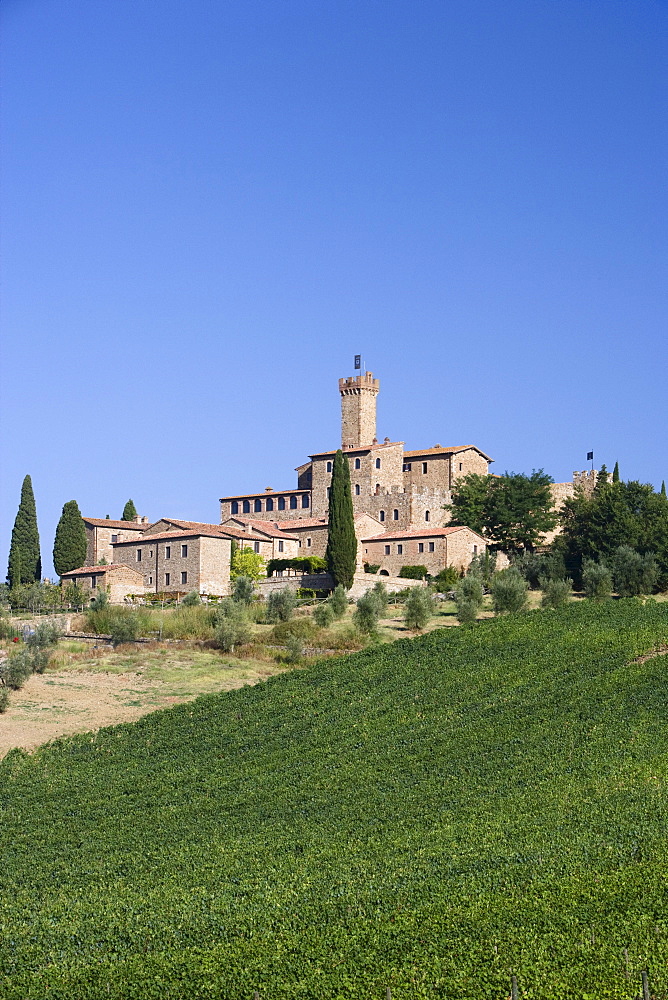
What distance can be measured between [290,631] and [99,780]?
64.3ft

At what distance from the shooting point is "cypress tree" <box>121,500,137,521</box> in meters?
86.2

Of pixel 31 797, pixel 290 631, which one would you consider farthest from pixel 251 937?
pixel 290 631

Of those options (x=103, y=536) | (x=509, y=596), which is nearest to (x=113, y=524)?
(x=103, y=536)

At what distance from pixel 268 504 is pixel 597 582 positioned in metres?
35.3

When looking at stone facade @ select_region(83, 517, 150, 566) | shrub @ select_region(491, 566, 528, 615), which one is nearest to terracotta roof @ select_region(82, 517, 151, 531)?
stone facade @ select_region(83, 517, 150, 566)

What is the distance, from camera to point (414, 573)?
216 ft

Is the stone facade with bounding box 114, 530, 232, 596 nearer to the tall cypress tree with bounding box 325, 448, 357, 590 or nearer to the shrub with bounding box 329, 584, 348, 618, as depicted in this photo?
the tall cypress tree with bounding box 325, 448, 357, 590

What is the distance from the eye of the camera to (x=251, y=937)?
18766 millimetres

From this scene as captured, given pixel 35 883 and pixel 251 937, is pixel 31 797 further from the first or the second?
pixel 251 937

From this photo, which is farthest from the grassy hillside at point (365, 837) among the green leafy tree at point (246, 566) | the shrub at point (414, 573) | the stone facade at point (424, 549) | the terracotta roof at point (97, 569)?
the terracotta roof at point (97, 569)

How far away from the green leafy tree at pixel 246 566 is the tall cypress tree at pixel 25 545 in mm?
13262

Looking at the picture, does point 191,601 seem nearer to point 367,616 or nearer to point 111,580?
point 111,580

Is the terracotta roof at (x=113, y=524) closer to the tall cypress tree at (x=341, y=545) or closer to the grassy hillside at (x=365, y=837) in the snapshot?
the tall cypress tree at (x=341, y=545)

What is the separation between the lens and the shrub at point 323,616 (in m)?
51.1
